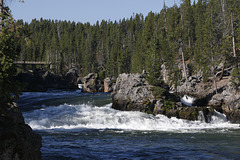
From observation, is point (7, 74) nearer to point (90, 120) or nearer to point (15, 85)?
point (15, 85)

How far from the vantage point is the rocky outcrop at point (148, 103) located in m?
24.2

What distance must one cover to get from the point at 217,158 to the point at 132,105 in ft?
56.5

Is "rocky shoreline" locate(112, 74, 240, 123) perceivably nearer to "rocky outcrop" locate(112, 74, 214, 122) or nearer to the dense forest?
"rocky outcrop" locate(112, 74, 214, 122)

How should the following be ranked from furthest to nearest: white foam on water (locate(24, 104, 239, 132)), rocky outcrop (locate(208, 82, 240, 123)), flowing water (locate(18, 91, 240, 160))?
rocky outcrop (locate(208, 82, 240, 123)), white foam on water (locate(24, 104, 239, 132)), flowing water (locate(18, 91, 240, 160))

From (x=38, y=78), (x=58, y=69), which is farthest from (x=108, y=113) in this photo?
Answer: (x=58, y=69)

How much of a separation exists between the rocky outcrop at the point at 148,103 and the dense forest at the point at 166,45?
14.6 feet

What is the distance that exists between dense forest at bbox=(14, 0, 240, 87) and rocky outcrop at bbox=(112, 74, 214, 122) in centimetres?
445

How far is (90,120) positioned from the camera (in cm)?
2323

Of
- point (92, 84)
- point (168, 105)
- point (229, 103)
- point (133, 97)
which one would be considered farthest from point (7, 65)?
point (92, 84)

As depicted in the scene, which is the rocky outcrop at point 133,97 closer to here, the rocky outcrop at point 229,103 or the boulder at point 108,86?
the rocky outcrop at point 229,103


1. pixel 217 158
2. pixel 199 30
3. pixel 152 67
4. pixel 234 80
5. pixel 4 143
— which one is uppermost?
pixel 199 30

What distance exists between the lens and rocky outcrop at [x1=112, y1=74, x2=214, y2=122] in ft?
79.5

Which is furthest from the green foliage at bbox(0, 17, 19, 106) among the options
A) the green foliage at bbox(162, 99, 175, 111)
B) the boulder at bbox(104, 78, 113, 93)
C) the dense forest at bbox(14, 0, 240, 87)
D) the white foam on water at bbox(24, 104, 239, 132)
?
the boulder at bbox(104, 78, 113, 93)

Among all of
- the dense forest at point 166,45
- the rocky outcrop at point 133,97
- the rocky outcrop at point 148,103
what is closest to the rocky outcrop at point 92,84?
the dense forest at point 166,45
